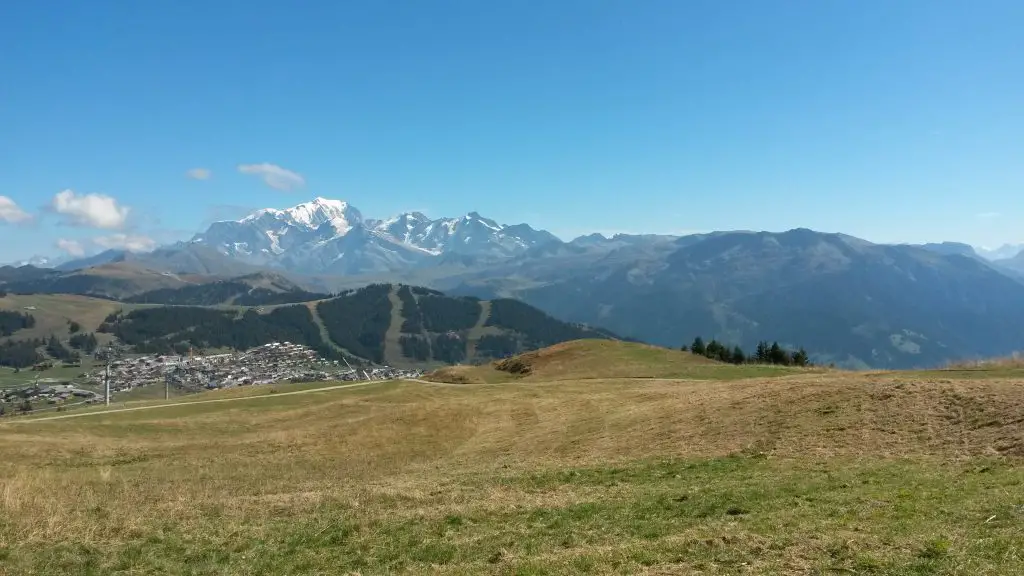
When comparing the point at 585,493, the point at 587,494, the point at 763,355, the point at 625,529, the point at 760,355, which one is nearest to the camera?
the point at 625,529

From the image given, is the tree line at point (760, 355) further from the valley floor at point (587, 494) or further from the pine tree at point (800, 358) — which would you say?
the valley floor at point (587, 494)

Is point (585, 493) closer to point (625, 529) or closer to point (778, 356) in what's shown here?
point (625, 529)

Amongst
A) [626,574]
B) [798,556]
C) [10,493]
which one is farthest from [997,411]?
[10,493]

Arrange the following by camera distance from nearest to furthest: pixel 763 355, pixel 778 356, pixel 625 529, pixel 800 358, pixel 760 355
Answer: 1. pixel 625 529
2. pixel 800 358
3. pixel 778 356
4. pixel 763 355
5. pixel 760 355

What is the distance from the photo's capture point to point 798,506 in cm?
1797

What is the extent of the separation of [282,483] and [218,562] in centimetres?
1417

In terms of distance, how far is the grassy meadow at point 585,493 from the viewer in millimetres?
14555

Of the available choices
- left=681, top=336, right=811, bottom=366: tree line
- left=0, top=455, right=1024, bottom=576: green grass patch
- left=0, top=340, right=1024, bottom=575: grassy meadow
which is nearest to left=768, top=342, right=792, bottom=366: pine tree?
left=681, top=336, right=811, bottom=366: tree line

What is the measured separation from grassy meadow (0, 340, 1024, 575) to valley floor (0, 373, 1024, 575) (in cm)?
10

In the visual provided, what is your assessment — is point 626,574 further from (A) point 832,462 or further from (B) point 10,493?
(B) point 10,493

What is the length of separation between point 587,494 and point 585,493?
227 mm

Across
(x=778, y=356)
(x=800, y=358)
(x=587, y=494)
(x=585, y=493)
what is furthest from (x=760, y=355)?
(x=587, y=494)

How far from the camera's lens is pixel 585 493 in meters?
22.8

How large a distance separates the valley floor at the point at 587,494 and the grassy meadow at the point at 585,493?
3.8 inches
